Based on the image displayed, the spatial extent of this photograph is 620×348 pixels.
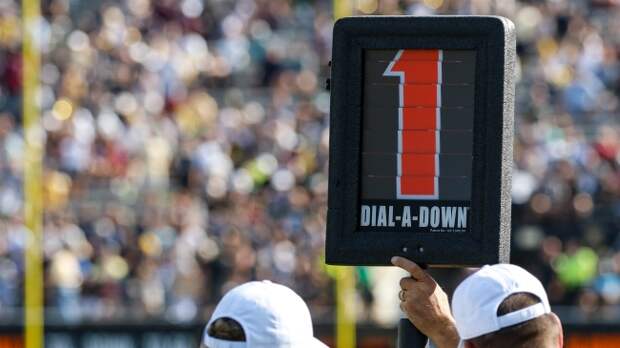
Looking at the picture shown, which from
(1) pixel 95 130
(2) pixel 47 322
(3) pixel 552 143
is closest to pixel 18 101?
(1) pixel 95 130

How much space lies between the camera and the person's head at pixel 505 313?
3.02 meters

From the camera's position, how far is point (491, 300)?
3047 mm

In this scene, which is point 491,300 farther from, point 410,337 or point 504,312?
point 410,337

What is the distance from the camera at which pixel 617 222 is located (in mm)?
13461

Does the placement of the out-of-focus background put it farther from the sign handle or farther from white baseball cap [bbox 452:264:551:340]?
white baseball cap [bbox 452:264:551:340]

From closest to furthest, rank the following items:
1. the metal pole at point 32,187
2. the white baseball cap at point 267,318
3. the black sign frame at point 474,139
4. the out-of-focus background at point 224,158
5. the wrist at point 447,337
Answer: the white baseball cap at point 267,318
the black sign frame at point 474,139
the wrist at point 447,337
the out-of-focus background at point 224,158
the metal pole at point 32,187

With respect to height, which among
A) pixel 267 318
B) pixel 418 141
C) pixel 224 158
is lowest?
pixel 267 318

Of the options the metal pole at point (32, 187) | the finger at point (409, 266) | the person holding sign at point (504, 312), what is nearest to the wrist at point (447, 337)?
the finger at point (409, 266)

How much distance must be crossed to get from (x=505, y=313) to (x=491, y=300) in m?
0.03

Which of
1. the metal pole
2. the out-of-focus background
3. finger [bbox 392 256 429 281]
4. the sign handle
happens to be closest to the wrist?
the sign handle

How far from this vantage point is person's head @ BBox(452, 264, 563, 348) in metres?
3.02

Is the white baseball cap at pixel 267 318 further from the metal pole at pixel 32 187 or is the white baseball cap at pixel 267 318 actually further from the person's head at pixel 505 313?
the metal pole at pixel 32 187

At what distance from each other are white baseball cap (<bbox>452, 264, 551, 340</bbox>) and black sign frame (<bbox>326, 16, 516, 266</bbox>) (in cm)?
36

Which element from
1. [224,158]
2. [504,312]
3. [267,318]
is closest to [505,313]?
[504,312]
